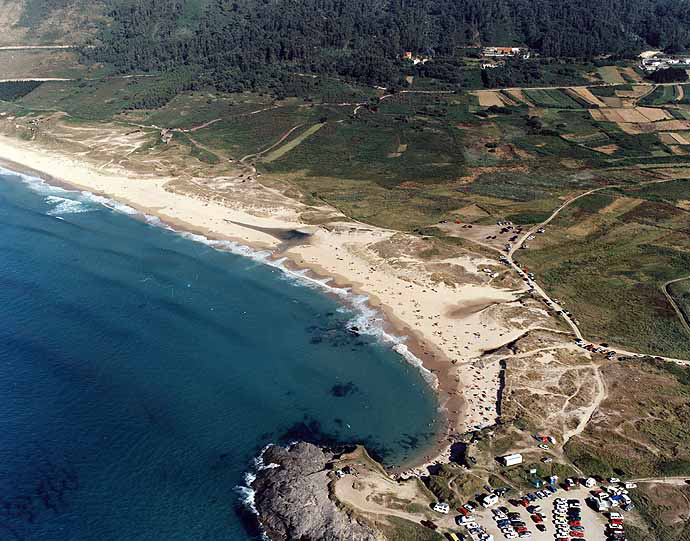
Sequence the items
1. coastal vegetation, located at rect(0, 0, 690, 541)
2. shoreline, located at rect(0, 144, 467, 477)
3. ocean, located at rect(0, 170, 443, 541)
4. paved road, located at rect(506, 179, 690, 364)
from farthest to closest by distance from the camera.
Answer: paved road, located at rect(506, 179, 690, 364)
shoreline, located at rect(0, 144, 467, 477)
coastal vegetation, located at rect(0, 0, 690, 541)
ocean, located at rect(0, 170, 443, 541)

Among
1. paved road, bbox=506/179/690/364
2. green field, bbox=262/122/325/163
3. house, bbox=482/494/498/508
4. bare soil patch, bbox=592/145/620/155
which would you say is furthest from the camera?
bare soil patch, bbox=592/145/620/155

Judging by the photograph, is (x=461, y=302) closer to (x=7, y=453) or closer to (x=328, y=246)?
(x=328, y=246)

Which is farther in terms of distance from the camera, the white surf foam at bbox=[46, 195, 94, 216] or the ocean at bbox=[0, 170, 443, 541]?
the white surf foam at bbox=[46, 195, 94, 216]

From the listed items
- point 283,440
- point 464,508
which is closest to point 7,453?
→ point 283,440

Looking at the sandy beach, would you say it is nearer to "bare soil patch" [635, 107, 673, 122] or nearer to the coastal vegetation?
the coastal vegetation

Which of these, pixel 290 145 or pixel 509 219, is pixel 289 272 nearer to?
→ pixel 509 219

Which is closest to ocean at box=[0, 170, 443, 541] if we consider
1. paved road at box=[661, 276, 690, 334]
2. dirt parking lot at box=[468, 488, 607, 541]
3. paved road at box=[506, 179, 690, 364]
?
dirt parking lot at box=[468, 488, 607, 541]

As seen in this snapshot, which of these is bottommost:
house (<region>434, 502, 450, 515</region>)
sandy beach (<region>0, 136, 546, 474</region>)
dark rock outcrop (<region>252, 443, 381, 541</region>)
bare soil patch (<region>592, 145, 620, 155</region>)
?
bare soil patch (<region>592, 145, 620, 155</region>)
